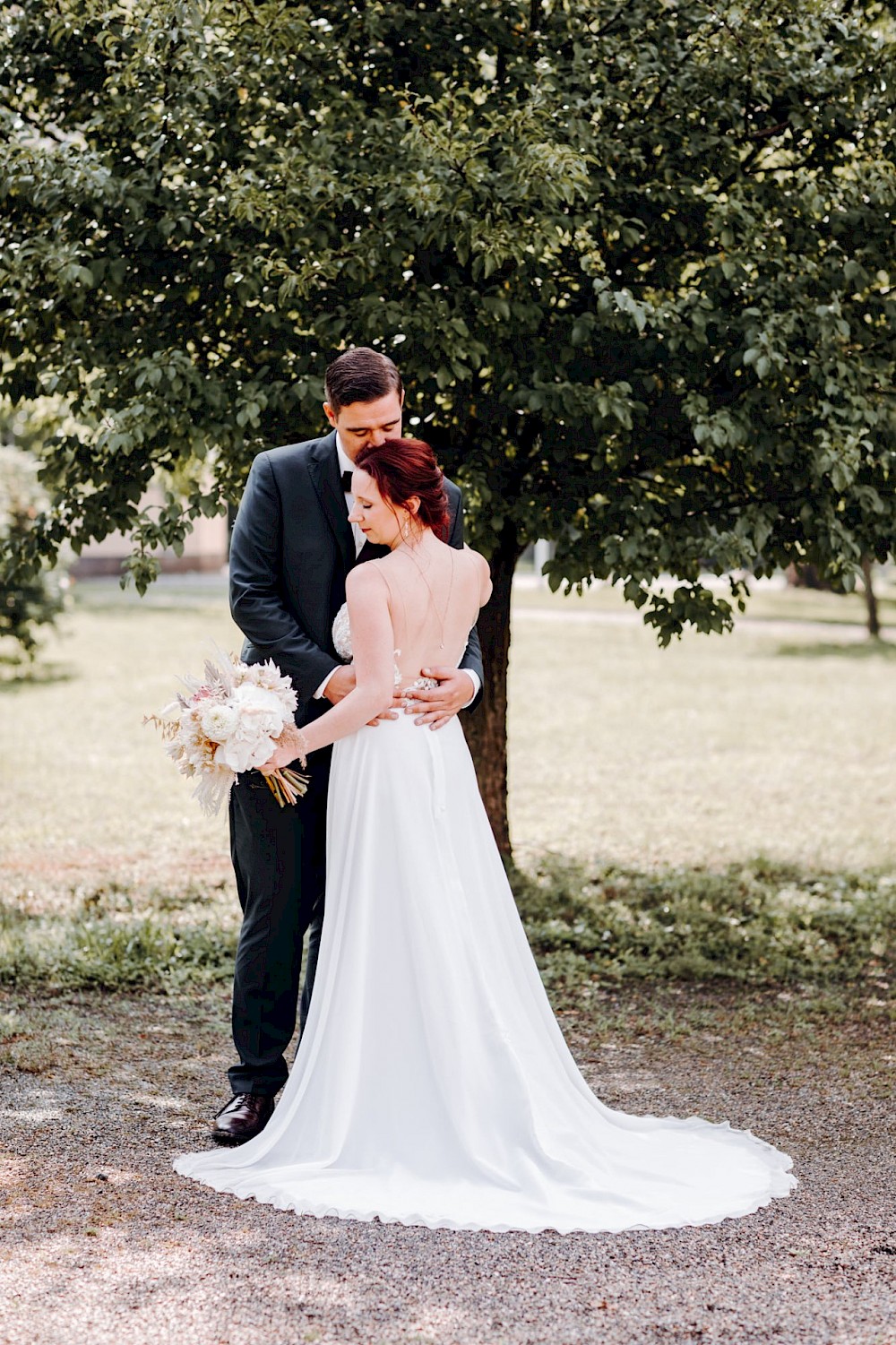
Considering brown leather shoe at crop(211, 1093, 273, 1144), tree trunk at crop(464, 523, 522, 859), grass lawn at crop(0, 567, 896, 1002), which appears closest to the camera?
brown leather shoe at crop(211, 1093, 273, 1144)

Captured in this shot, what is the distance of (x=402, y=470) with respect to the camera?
430cm

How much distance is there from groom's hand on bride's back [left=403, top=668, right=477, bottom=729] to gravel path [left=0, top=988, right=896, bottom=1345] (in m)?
1.45

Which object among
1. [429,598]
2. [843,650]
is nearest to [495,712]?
[429,598]

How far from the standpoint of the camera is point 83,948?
7.03 metres

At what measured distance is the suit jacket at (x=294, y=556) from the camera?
467 centimetres

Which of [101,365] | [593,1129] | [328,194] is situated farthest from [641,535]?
[593,1129]

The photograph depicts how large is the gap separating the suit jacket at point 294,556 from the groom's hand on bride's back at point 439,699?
0.20 m

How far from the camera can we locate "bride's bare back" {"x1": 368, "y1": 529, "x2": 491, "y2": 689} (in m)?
4.37

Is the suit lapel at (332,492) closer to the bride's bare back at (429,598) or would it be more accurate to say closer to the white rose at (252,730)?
the bride's bare back at (429,598)

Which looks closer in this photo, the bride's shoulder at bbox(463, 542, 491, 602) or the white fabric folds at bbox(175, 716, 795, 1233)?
the white fabric folds at bbox(175, 716, 795, 1233)

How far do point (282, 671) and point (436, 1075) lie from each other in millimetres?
1317

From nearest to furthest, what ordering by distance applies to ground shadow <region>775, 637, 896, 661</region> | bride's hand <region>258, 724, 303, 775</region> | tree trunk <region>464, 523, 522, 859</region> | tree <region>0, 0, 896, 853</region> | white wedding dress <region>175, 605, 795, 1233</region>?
white wedding dress <region>175, 605, 795, 1233</region> < bride's hand <region>258, 724, 303, 775</region> < tree <region>0, 0, 896, 853</region> < tree trunk <region>464, 523, 522, 859</region> < ground shadow <region>775, 637, 896, 661</region>

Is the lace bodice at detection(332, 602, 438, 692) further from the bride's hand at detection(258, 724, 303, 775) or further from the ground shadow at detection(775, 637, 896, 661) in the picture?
the ground shadow at detection(775, 637, 896, 661)

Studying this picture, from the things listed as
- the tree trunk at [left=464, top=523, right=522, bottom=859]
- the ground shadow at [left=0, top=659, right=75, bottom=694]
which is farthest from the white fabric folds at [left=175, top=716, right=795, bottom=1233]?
the ground shadow at [left=0, top=659, right=75, bottom=694]
